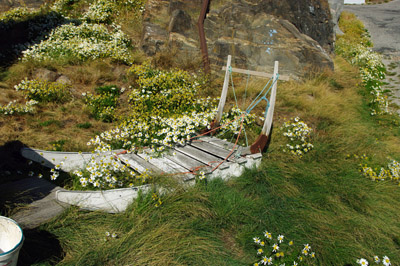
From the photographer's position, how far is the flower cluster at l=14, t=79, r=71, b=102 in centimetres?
593

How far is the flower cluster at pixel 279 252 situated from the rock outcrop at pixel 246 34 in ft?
18.2

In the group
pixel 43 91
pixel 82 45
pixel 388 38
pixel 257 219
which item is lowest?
pixel 257 219

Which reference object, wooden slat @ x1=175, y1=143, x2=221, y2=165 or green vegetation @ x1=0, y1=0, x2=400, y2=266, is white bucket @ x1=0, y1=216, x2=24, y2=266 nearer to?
green vegetation @ x1=0, y1=0, x2=400, y2=266

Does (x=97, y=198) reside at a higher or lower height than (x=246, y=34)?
lower

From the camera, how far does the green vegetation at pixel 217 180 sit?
2998 mm

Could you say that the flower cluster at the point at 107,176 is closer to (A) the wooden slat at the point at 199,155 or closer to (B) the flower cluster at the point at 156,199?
(B) the flower cluster at the point at 156,199

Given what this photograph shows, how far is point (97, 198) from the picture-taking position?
3.27 metres

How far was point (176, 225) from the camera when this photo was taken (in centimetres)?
318

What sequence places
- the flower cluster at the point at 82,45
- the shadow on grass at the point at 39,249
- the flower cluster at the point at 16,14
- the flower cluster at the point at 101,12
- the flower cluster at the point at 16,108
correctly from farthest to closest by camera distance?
the flower cluster at the point at 101,12 < the flower cluster at the point at 16,14 < the flower cluster at the point at 82,45 < the flower cluster at the point at 16,108 < the shadow on grass at the point at 39,249

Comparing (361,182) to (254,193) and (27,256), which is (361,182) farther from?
(27,256)

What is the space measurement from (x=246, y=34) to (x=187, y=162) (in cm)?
515

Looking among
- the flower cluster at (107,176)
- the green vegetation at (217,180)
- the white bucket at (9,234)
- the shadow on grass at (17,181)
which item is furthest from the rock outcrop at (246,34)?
the white bucket at (9,234)

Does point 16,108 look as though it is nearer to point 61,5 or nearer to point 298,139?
point 298,139

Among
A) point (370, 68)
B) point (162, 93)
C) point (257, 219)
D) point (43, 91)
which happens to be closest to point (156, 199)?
point (257, 219)
